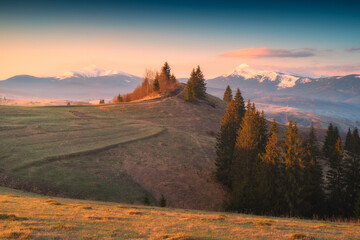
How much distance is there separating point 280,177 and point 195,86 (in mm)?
96222

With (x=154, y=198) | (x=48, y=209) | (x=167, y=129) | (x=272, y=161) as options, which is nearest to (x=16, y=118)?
(x=167, y=129)

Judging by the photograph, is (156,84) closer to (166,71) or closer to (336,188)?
(166,71)

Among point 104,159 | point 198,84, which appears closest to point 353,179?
point 104,159

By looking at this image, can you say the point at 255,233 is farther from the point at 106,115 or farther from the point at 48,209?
the point at 106,115

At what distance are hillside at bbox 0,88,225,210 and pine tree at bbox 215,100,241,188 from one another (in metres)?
2.53

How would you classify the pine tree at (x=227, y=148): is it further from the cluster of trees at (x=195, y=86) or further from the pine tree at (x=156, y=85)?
the pine tree at (x=156, y=85)

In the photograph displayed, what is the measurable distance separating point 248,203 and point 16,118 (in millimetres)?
59470

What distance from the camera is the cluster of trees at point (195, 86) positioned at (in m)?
126

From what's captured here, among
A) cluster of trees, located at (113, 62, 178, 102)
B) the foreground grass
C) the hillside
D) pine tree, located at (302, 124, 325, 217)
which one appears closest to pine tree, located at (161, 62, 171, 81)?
cluster of trees, located at (113, 62, 178, 102)

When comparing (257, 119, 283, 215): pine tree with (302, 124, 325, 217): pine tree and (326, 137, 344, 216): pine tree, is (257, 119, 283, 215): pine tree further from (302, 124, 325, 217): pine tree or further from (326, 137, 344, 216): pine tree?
(326, 137, 344, 216): pine tree

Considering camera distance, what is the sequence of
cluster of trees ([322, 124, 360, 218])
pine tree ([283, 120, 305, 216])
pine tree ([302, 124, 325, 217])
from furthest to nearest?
cluster of trees ([322, 124, 360, 218]) < pine tree ([302, 124, 325, 217]) < pine tree ([283, 120, 305, 216])

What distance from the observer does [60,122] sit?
67.8 metres

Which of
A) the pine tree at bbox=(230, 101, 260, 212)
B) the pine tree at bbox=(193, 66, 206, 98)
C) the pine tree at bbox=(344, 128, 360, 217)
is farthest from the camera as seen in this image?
the pine tree at bbox=(193, 66, 206, 98)

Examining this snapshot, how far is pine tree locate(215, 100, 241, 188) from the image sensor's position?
51000 mm
